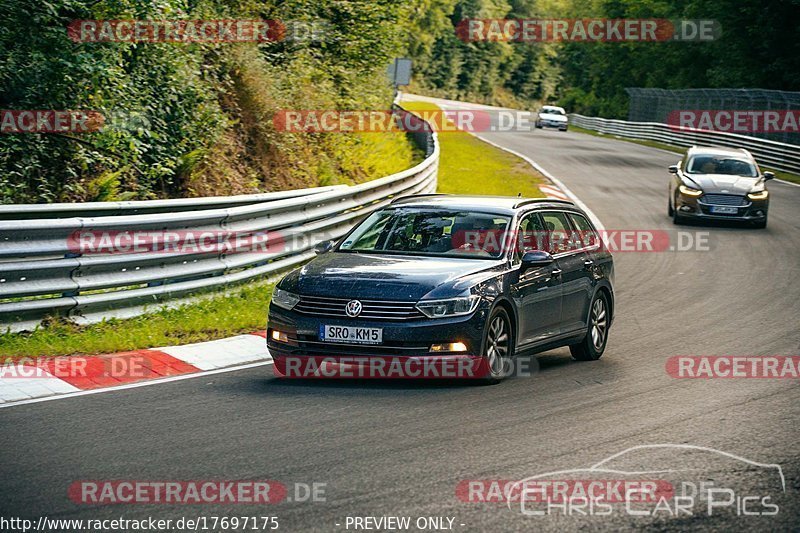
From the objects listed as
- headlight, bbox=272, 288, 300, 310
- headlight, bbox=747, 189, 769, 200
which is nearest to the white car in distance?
headlight, bbox=747, 189, 769, 200

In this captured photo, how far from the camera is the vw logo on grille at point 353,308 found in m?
9.30

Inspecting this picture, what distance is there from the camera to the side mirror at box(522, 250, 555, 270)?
10273 millimetres

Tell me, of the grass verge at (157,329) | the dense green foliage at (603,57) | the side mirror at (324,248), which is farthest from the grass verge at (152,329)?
the dense green foliage at (603,57)

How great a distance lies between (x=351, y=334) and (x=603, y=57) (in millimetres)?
83222

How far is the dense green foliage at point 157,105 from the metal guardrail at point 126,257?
1723mm

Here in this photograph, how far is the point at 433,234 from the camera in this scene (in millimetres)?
10531

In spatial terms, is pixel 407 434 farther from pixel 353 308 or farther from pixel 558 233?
pixel 558 233

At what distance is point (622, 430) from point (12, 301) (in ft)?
18.4

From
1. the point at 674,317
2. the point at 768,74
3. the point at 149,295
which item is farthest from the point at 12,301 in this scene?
the point at 768,74

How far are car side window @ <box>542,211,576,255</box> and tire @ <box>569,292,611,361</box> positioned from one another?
655 millimetres

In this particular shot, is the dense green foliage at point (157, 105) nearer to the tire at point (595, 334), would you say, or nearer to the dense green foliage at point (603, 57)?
the tire at point (595, 334)

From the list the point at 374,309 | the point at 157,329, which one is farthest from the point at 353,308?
the point at 157,329

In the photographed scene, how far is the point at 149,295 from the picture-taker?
38.8 ft

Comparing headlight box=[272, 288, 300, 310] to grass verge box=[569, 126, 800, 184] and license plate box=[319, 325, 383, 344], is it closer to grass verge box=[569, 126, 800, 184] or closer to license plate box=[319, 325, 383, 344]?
license plate box=[319, 325, 383, 344]
